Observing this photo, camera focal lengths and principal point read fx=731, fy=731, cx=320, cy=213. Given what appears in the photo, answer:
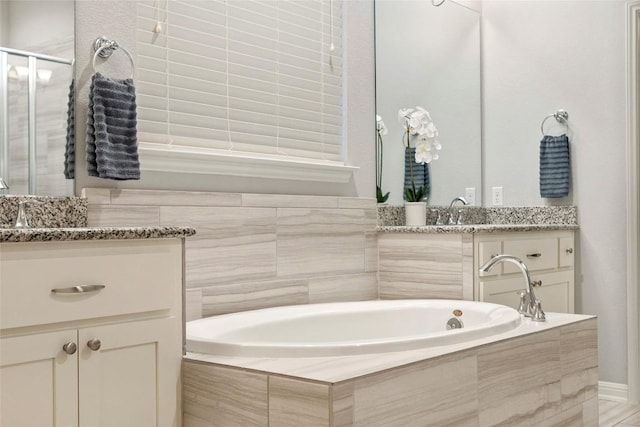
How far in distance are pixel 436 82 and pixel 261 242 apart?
167 cm

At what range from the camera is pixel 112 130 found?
2.46m

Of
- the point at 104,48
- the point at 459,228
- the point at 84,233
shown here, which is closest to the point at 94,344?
the point at 84,233

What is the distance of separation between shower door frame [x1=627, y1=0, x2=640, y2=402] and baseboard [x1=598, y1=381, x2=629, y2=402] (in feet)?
0.11

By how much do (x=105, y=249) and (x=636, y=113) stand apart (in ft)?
9.67

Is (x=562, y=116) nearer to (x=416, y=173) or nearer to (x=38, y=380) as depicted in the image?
(x=416, y=173)

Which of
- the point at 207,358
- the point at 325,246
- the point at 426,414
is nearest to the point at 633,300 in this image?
the point at 325,246

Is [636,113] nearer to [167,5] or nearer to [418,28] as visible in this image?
[418,28]

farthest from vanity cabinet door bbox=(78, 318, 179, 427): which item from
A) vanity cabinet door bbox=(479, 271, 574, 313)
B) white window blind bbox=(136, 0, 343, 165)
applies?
vanity cabinet door bbox=(479, 271, 574, 313)

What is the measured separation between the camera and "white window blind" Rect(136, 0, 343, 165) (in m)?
2.78

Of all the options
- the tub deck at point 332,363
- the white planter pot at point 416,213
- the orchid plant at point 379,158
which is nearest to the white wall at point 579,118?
the white planter pot at point 416,213

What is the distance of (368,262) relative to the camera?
11.8ft

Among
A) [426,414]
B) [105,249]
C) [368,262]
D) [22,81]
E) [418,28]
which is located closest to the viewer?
[105,249]

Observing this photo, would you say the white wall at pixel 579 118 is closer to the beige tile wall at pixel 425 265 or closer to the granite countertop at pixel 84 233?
the beige tile wall at pixel 425 265

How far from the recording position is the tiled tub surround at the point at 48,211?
7.18ft
